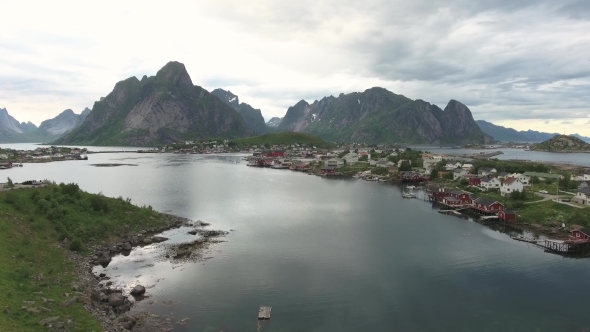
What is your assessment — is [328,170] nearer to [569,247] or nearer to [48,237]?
[569,247]


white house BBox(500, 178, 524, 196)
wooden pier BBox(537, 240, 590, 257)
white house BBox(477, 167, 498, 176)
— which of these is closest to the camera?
wooden pier BBox(537, 240, 590, 257)

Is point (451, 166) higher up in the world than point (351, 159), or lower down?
lower down

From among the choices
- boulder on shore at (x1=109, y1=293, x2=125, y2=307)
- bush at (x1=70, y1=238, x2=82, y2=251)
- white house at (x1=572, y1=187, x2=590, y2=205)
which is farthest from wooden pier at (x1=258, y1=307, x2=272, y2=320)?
white house at (x1=572, y1=187, x2=590, y2=205)

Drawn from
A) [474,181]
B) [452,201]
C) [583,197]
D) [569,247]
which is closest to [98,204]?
[569,247]

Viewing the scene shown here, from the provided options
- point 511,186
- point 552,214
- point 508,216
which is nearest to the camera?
point 552,214

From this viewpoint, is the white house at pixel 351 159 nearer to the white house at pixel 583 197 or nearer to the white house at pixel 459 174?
the white house at pixel 459 174

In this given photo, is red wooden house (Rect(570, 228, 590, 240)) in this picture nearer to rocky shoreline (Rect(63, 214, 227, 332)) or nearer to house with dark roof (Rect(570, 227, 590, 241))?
house with dark roof (Rect(570, 227, 590, 241))

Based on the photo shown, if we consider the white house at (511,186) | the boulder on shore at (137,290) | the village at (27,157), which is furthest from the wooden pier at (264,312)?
the village at (27,157)
